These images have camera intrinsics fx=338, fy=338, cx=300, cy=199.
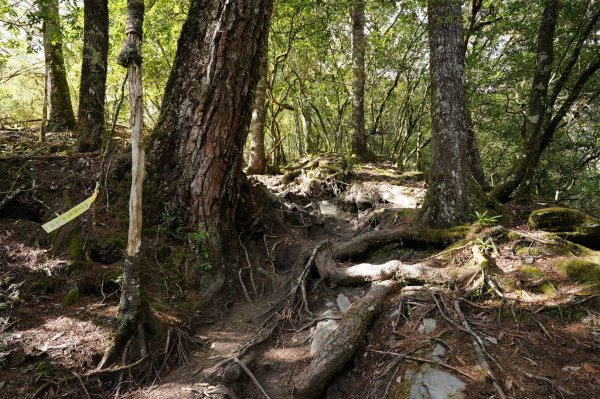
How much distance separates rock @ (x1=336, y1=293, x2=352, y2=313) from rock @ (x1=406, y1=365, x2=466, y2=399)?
1.49m

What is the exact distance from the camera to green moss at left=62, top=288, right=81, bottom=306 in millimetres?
3954

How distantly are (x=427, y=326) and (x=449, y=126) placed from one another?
10.6 feet

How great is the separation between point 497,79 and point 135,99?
12631 mm

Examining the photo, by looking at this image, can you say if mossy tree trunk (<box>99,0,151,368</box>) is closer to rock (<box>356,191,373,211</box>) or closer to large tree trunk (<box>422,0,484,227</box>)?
large tree trunk (<box>422,0,484,227</box>)

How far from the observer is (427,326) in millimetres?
3377

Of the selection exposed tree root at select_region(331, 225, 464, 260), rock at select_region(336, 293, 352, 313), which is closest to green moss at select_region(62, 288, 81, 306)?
rock at select_region(336, 293, 352, 313)

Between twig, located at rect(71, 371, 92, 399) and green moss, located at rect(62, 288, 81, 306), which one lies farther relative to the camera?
green moss, located at rect(62, 288, 81, 306)

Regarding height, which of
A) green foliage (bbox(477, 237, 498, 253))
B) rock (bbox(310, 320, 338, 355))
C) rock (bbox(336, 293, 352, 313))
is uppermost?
green foliage (bbox(477, 237, 498, 253))

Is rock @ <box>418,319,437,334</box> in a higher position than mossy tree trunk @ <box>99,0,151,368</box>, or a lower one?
lower

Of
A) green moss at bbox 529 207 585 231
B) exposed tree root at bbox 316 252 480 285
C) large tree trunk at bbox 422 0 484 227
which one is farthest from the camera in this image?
large tree trunk at bbox 422 0 484 227

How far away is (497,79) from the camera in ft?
39.0

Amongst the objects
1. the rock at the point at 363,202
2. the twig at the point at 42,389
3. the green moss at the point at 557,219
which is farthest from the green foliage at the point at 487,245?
the twig at the point at 42,389

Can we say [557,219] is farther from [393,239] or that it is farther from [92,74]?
[92,74]

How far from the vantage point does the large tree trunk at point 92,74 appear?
6430 mm
